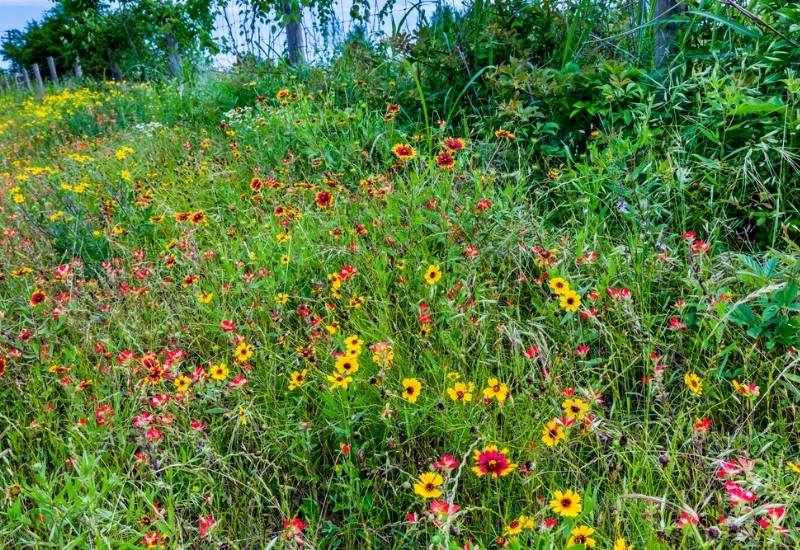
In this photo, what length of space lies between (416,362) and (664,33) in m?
2.27

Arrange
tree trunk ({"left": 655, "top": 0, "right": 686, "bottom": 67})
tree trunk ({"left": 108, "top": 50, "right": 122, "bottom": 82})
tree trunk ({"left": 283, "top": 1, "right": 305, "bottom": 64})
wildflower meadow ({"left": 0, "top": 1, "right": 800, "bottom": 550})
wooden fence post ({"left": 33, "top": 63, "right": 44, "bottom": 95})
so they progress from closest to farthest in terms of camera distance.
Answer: wildflower meadow ({"left": 0, "top": 1, "right": 800, "bottom": 550}), tree trunk ({"left": 655, "top": 0, "right": 686, "bottom": 67}), tree trunk ({"left": 283, "top": 1, "right": 305, "bottom": 64}), wooden fence post ({"left": 33, "top": 63, "right": 44, "bottom": 95}), tree trunk ({"left": 108, "top": 50, "right": 122, "bottom": 82})

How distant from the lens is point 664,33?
2.80 meters

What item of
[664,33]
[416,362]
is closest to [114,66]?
[664,33]

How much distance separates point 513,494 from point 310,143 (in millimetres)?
2255

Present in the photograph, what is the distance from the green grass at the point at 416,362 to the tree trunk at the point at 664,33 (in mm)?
442

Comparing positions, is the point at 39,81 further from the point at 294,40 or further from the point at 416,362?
the point at 416,362

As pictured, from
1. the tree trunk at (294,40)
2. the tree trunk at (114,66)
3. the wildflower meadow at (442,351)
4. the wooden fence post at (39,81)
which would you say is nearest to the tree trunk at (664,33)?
the wildflower meadow at (442,351)

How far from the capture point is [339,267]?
220 cm

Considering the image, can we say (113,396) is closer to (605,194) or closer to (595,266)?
(595,266)

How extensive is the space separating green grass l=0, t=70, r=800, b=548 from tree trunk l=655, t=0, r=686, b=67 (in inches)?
17.4

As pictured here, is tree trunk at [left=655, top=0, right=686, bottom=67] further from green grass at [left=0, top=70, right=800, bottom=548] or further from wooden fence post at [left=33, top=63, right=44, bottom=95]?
wooden fence post at [left=33, top=63, right=44, bottom=95]

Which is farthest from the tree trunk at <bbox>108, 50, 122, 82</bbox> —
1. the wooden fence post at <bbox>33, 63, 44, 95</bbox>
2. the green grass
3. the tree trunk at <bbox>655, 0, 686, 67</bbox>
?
the tree trunk at <bbox>655, 0, 686, 67</bbox>

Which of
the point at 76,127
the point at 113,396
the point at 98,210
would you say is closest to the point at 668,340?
the point at 113,396

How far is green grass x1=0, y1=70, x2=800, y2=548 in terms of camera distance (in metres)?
1.30
